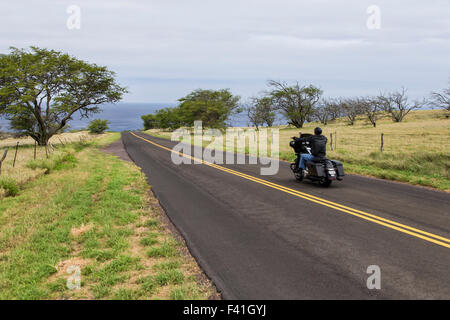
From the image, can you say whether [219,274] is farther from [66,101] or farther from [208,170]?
[66,101]

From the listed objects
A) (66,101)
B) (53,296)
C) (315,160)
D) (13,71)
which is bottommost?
(53,296)

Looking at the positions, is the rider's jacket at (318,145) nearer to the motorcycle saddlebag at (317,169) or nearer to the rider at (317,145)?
the rider at (317,145)

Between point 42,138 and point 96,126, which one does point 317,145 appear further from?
point 96,126

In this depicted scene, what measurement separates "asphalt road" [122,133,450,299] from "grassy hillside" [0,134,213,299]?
0.52m

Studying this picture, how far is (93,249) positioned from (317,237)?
415cm

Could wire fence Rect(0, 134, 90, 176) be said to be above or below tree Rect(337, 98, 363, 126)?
below

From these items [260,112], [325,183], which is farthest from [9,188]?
[260,112]

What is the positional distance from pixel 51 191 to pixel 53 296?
8.09m

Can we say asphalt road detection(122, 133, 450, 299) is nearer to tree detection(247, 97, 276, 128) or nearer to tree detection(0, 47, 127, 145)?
tree detection(0, 47, 127, 145)

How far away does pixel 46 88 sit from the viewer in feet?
93.2

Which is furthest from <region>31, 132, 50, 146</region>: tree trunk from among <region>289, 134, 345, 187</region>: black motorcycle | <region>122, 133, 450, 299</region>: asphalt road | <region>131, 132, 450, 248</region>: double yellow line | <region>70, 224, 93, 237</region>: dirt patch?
<region>289, 134, 345, 187</region>: black motorcycle

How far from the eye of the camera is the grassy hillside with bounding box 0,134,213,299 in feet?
13.6
